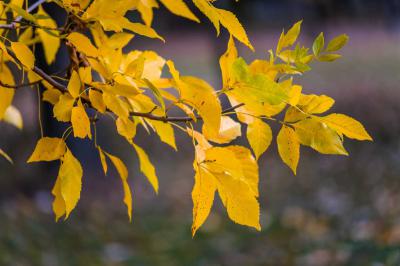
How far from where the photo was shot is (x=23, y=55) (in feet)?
2.58

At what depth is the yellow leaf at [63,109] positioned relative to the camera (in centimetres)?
79

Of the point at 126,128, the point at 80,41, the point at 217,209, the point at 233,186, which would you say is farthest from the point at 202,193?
the point at 217,209

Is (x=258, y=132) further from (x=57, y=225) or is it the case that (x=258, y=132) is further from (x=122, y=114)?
(x=57, y=225)

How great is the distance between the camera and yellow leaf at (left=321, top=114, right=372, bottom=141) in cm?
75

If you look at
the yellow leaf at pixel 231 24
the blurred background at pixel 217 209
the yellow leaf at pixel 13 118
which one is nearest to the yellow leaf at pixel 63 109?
the yellow leaf at pixel 231 24

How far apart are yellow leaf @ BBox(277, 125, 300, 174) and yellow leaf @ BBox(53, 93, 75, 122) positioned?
0.90ft

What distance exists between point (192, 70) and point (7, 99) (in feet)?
55.6

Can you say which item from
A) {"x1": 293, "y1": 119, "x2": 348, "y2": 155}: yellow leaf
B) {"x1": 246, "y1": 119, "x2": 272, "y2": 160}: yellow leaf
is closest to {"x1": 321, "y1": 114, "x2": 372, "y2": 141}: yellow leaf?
{"x1": 293, "y1": 119, "x2": 348, "y2": 155}: yellow leaf

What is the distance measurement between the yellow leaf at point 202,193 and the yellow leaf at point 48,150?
191 millimetres

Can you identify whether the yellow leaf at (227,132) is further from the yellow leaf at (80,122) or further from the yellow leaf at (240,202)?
the yellow leaf at (80,122)

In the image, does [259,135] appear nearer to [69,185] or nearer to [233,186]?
[233,186]

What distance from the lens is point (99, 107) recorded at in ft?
2.62

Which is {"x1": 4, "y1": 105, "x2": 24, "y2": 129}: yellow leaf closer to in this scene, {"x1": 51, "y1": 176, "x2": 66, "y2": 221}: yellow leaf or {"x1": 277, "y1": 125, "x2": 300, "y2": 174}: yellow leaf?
{"x1": 51, "y1": 176, "x2": 66, "y2": 221}: yellow leaf

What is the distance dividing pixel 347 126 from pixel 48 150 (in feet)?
1.28
